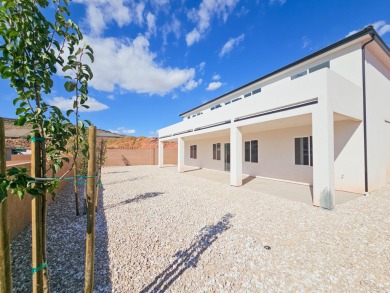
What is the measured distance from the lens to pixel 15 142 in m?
18.2

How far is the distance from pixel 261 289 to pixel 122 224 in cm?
352

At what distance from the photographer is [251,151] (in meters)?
12.6

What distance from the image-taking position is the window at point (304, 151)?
9102mm

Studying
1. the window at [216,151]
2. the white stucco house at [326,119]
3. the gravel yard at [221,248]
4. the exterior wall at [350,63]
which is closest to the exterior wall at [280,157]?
the white stucco house at [326,119]

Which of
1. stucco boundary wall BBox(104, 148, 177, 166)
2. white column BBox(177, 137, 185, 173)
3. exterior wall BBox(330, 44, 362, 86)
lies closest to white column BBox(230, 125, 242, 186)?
exterior wall BBox(330, 44, 362, 86)

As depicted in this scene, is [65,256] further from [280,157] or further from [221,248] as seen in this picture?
[280,157]

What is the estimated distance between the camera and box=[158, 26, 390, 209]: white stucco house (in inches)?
234

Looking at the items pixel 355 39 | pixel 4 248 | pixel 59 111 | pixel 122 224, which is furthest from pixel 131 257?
pixel 355 39

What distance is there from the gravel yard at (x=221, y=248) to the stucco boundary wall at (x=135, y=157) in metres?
16.4

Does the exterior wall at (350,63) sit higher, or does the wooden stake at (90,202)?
the exterior wall at (350,63)

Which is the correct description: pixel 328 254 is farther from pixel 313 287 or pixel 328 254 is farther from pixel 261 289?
pixel 261 289

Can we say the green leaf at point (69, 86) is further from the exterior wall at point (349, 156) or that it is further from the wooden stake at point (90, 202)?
the exterior wall at point (349, 156)

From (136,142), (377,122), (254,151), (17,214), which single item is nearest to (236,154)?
(254,151)

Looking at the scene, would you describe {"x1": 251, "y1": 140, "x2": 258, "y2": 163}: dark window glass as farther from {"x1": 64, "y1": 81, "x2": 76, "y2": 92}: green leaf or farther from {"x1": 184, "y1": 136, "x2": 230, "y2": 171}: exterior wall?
{"x1": 64, "y1": 81, "x2": 76, "y2": 92}: green leaf
